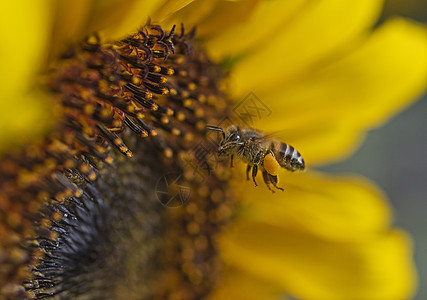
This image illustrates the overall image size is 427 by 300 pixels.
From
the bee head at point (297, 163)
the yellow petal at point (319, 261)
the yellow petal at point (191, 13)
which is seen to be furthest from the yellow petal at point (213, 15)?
the yellow petal at point (319, 261)

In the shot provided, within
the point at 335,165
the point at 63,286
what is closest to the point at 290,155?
the point at 63,286

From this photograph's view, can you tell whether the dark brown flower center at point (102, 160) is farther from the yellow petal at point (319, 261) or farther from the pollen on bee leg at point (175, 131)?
the yellow petal at point (319, 261)

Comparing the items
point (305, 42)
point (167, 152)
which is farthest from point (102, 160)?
point (305, 42)

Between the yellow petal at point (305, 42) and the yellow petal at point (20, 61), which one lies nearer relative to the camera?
the yellow petal at point (20, 61)

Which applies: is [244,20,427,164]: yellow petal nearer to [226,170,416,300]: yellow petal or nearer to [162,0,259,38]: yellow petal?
[226,170,416,300]: yellow petal

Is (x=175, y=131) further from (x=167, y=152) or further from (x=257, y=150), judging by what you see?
(x=257, y=150)

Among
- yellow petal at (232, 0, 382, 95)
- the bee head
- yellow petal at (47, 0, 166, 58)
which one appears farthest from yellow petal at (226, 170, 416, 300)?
yellow petal at (47, 0, 166, 58)

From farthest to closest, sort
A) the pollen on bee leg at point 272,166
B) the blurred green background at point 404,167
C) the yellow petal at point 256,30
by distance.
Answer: the blurred green background at point 404,167 < the yellow petal at point 256,30 < the pollen on bee leg at point 272,166
